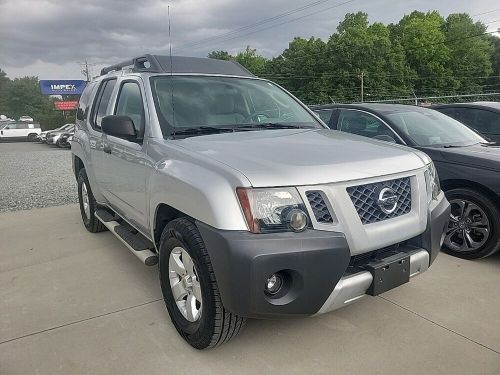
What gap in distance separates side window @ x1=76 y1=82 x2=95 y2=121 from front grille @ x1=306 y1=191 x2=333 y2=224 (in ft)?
12.2

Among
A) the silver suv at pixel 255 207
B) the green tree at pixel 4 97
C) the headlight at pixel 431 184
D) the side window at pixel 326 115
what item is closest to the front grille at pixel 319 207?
the silver suv at pixel 255 207

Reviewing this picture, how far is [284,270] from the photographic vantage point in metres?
2.22

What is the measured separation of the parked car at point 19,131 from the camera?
3150 centimetres

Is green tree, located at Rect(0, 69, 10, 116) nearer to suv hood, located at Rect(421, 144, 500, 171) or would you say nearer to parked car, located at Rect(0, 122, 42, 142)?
parked car, located at Rect(0, 122, 42, 142)

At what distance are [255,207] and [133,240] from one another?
173 cm

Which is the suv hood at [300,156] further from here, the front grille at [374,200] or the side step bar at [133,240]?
the side step bar at [133,240]

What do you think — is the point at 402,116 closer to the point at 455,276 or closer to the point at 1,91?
the point at 455,276

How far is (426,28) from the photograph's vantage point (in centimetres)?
5978

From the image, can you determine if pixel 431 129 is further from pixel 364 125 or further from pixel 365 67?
pixel 365 67

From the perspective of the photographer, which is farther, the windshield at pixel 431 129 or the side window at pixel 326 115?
the side window at pixel 326 115

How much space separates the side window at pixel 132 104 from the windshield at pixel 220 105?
0.19 meters

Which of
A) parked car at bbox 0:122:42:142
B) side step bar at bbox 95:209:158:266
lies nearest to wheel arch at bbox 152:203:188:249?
side step bar at bbox 95:209:158:266

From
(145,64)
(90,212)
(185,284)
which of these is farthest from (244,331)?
(90,212)

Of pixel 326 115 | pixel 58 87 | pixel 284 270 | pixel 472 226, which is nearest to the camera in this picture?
pixel 284 270
